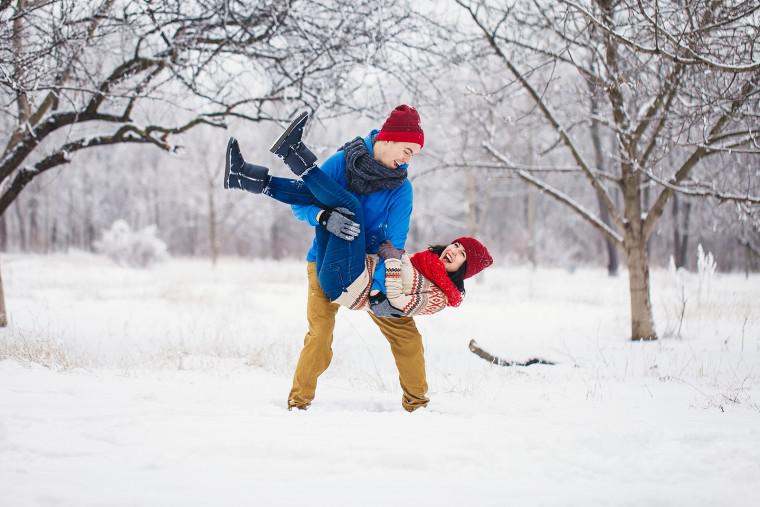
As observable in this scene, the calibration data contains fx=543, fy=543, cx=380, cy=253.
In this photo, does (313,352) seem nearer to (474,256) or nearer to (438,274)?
(438,274)

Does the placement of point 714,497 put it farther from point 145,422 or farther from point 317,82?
point 317,82

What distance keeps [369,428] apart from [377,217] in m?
1.21

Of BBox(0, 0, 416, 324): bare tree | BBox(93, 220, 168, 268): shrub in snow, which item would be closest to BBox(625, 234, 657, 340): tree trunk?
BBox(0, 0, 416, 324): bare tree

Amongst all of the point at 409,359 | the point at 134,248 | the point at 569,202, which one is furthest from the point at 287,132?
the point at 134,248

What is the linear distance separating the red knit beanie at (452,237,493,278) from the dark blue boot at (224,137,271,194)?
119 centimetres

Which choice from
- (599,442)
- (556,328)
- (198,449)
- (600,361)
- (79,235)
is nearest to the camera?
(198,449)

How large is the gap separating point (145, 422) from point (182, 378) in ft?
5.04

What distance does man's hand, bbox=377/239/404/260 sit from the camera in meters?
3.03

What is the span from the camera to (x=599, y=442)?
239 centimetres

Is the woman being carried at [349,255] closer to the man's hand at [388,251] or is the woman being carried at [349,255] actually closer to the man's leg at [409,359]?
the man's hand at [388,251]

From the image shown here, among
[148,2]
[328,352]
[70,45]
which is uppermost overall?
[148,2]

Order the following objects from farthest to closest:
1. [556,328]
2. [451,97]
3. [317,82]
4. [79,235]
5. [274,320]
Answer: [79,235]
[274,320]
[556,328]
[451,97]
[317,82]

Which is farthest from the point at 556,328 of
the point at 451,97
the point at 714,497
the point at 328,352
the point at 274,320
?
the point at 714,497

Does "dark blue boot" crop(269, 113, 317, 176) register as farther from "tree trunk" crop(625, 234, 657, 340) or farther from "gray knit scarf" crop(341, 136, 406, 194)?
"tree trunk" crop(625, 234, 657, 340)
